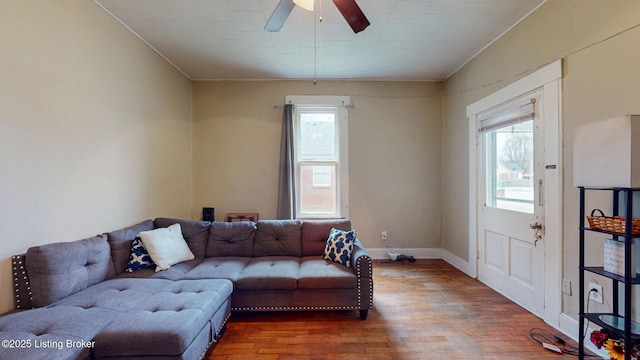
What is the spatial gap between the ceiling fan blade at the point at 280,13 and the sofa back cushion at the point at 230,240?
206 centimetres

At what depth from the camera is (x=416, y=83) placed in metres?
4.20

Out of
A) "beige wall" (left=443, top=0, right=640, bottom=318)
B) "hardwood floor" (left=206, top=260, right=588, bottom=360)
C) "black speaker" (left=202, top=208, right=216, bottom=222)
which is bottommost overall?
"hardwood floor" (left=206, top=260, right=588, bottom=360)

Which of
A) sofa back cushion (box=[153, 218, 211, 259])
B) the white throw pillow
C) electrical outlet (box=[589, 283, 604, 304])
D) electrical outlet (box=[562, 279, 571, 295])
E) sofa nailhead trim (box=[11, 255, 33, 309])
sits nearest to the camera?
sofa nailhead trim (box=[11, 255, 33, 309])

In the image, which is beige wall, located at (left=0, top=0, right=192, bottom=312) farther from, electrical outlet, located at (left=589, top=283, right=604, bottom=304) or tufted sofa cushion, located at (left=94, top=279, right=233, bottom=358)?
electrical outlet, located at (left=589, top=283, right=604, bottom=304)

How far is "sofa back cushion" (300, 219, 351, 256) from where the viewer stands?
2982mm

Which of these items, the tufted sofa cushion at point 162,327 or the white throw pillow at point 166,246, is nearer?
the tufted sofa cushion at point 162,327

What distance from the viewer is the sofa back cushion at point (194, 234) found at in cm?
288

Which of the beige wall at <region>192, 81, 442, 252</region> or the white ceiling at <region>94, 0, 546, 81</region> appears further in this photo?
the beige wall at <region>192, 81, 442, 252</region>

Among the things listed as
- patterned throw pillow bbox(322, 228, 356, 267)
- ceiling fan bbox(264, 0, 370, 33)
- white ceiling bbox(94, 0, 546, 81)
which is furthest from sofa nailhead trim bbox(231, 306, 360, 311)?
white ceiling bbox(94, 0, 546, 81)

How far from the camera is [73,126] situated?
7.00ft

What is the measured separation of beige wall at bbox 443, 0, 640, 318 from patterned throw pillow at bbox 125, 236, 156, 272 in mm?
3658

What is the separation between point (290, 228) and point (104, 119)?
6.85 ft

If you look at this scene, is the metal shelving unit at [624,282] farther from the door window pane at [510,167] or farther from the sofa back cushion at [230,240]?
the sofa back cushion at [230,240]

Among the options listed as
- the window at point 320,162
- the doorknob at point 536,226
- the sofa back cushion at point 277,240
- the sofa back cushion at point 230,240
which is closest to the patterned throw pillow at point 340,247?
the sofa back cushion at point 277,240
